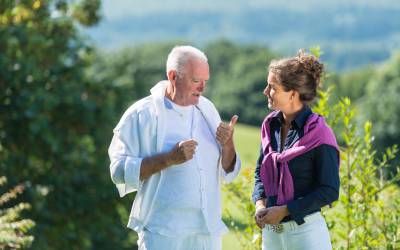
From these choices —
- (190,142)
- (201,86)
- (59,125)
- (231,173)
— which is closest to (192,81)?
(201,86)

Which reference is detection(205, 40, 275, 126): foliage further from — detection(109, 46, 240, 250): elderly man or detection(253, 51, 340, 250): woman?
→ detection(253, 51, 340, 250): woman

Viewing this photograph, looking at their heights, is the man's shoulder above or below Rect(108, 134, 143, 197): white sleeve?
above

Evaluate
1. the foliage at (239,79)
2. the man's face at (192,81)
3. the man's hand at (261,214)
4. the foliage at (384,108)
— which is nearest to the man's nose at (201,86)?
the man's face at (192,81)

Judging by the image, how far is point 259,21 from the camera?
163500mm

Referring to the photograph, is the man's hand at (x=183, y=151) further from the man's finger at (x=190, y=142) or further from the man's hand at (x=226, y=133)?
the man's hand at (x=226, y=133)

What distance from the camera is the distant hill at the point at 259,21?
130m

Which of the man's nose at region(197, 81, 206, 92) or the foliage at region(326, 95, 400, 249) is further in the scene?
the foliage at region(326, 95, 400, 249)

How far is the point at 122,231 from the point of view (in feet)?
49.2

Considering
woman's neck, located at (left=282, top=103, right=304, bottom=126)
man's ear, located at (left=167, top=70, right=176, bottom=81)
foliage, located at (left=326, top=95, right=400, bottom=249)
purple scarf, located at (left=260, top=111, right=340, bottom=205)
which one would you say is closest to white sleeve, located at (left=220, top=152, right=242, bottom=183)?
purple scarf, located at (left=260, top=111, right=340, bottom=205)

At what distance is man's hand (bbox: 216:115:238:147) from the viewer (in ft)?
13.2

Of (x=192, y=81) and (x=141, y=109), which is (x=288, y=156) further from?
(x=141, y=109)

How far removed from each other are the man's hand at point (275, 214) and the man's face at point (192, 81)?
23.8 inches

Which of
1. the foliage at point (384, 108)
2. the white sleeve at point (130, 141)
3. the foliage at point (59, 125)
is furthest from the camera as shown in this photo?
the foliage at point (384, 108)

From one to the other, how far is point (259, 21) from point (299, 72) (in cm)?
16118
